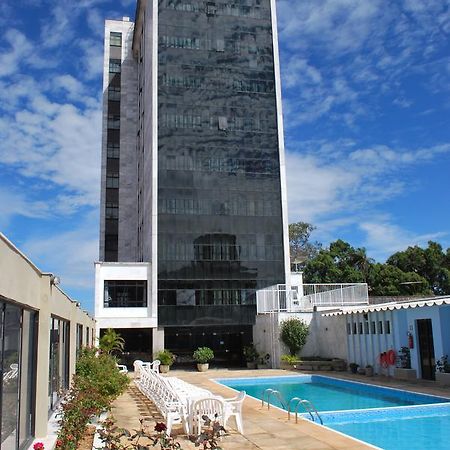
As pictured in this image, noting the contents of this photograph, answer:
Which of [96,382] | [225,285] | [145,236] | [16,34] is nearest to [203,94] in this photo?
[145,236]

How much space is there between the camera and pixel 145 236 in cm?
4044

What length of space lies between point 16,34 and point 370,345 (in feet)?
62.8

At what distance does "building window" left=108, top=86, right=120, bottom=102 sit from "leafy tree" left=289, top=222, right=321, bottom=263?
2597 centimetres

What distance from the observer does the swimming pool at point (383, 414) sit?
37.7 ft

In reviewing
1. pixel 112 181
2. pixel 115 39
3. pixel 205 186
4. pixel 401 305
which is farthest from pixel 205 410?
pixel 115 39

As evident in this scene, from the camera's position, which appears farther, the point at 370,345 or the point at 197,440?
the point at 370,345

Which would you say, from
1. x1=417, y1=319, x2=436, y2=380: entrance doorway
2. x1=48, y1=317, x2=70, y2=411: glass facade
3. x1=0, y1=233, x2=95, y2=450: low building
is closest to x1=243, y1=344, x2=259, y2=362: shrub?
x1=417, y1=319, x2=436, y2=380: entrance doorway

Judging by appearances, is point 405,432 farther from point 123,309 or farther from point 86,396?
point 123,309

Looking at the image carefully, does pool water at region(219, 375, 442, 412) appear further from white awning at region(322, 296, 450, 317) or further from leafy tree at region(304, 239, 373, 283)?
leafy tree at region(304, 239, 373, 283)

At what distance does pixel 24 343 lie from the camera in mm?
8117

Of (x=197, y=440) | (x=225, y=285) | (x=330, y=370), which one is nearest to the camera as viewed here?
(x=197, y=440)

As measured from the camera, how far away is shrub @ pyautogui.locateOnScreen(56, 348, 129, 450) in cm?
Result: 802

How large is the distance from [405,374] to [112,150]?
39.0m

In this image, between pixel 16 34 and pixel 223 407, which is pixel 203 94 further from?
pixel 223 407
